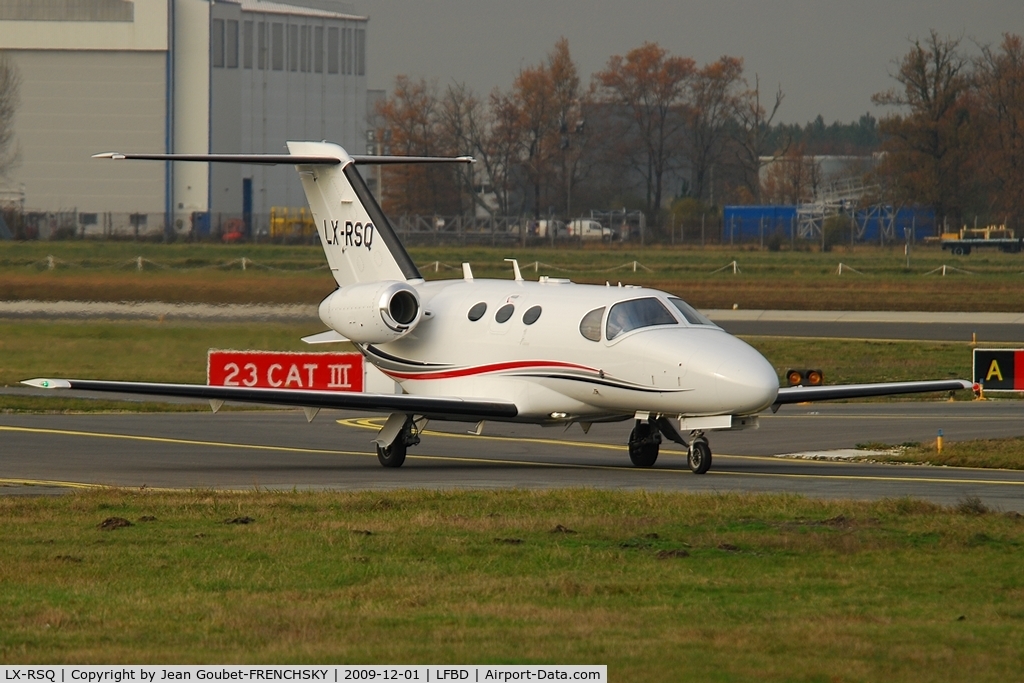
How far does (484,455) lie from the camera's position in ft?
79.0

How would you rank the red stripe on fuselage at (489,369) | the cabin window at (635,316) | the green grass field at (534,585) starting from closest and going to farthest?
the green grass field at (534,585) → the cabin window at (635,316) → the red stripe on fuselage at (489,369)

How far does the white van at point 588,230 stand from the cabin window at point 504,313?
211ft

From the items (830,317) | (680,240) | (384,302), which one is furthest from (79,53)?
(384,302)

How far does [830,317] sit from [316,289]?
23663mm

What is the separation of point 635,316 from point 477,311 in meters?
3.06

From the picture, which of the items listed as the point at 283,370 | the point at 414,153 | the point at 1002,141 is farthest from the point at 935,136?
the point at 283,370

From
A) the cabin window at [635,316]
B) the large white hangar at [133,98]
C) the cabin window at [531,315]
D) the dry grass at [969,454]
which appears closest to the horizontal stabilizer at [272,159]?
the cabin window at [531,315]

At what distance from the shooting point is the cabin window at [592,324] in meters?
21.2

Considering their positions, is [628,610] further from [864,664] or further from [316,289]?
[316,289]

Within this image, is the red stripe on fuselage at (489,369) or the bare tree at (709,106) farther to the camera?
the bare tree at (709,106)

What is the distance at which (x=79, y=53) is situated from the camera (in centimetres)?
9088

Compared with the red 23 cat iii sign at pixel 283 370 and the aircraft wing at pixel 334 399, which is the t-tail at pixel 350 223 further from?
the red 23 cat iii sign at pixel 283 370

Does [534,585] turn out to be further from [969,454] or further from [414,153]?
[414,153]

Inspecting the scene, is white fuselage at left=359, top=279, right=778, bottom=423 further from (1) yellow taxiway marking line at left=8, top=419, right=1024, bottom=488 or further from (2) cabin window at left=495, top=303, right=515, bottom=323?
(1) yellow taxiway marking line at left=8, top=419, right=1024, bottom=488
